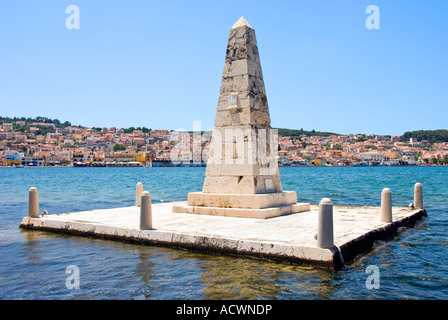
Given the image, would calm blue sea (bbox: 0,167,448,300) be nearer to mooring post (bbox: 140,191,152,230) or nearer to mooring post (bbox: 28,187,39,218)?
mooring post (bbox: 140,191,152,230)

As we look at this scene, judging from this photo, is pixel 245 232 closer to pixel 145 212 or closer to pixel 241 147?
pixel 145 212

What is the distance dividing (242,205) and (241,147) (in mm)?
1530

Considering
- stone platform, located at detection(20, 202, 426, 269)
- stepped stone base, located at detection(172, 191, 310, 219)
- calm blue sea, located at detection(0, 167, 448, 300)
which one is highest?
stepped stone base, located at detection(172, 191, 310, 219)

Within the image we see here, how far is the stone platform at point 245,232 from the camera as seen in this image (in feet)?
20.2

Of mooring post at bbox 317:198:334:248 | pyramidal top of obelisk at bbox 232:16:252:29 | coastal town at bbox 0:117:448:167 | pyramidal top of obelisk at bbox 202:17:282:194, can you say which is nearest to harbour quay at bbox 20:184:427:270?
mooring post at bbox 317:198:334:248

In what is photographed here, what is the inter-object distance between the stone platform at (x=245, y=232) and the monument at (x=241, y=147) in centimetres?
51

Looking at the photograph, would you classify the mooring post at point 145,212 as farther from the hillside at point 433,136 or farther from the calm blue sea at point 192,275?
the hillside at point 433,136

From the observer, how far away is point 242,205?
9.67m

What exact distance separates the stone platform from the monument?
1.67ft

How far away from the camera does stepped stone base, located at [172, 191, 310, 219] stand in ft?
31.0

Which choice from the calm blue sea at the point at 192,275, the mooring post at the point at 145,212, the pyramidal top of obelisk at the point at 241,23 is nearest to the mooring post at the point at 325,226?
the calm blue sea at the point at 192,275
